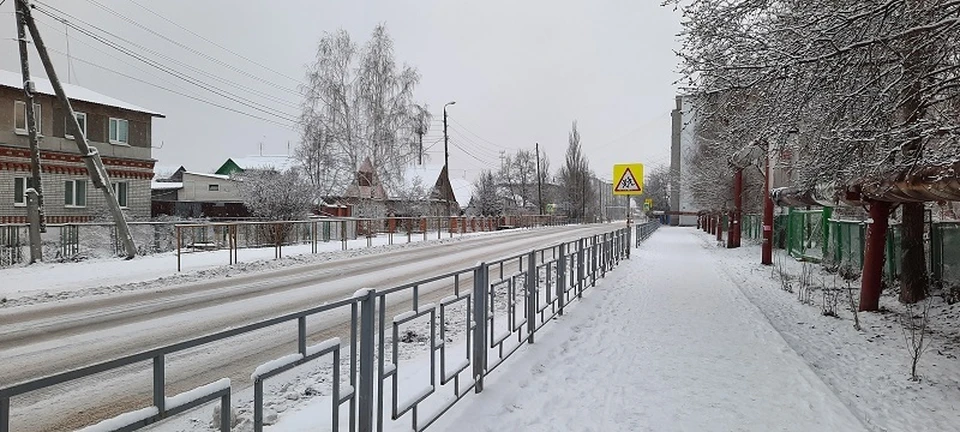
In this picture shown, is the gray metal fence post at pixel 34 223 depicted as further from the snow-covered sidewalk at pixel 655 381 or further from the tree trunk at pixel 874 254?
the tree trunk at pixel 874 254

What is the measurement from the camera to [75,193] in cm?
2748

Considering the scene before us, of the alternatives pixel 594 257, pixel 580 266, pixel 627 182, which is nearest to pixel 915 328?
pixel 580 266

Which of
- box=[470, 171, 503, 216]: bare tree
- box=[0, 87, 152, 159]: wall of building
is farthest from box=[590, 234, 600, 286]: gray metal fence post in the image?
box=[470, 171, 503, 216]: bare tree

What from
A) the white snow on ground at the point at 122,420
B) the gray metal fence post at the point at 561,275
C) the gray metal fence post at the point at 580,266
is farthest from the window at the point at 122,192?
the white snow on ground at the point at 122,420

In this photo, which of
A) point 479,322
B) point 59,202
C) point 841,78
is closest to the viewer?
point 479,322

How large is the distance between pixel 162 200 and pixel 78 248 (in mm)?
33469

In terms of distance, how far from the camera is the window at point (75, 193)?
88.7ft

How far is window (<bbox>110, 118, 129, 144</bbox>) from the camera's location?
97.9 feet

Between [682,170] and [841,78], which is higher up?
[682,170]

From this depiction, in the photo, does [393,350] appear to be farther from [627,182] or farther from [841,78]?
[627,182]

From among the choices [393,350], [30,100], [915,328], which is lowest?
[915,328]

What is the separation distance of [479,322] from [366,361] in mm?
1860

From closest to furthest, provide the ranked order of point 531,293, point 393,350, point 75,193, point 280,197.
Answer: point 393,350 < point 531,293 < point 75,193 < point 280,197

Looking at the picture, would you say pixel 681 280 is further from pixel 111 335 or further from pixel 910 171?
pixel 111 335
